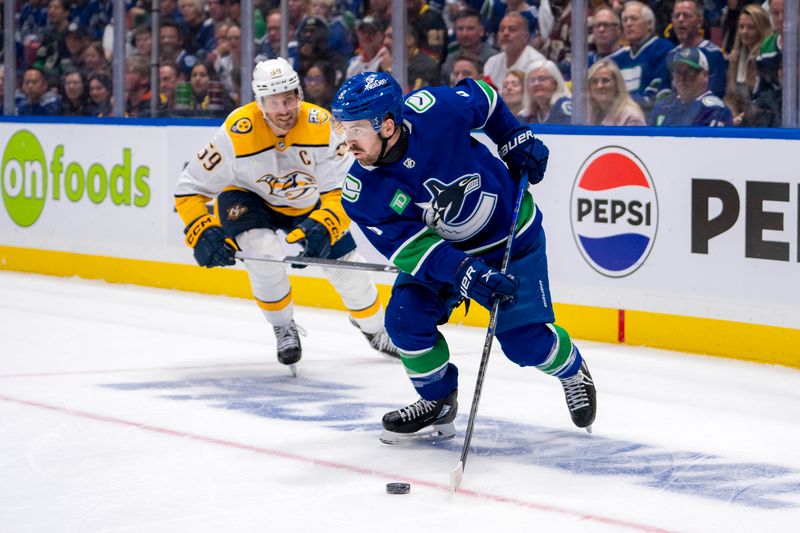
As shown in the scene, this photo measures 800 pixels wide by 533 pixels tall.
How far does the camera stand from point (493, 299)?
373cm

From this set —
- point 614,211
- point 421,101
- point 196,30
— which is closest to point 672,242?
point 614,211

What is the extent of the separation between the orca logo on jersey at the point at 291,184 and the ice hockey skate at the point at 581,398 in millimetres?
1661

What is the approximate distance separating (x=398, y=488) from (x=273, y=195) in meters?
2.17

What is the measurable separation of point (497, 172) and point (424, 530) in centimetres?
127

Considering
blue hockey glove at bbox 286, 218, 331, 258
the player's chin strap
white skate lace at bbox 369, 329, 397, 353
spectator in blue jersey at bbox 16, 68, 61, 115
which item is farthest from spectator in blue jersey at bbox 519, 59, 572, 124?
spectator in blue jersey at bbox 16, 68, 61, 115

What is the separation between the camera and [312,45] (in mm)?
7711

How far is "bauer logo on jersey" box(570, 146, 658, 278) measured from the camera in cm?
596

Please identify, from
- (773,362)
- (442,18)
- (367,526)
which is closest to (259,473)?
(367,526)

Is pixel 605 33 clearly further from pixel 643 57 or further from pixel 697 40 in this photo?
pixel 697 40

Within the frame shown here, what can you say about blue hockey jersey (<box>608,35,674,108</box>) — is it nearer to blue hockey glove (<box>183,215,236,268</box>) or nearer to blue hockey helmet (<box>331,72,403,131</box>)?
blue hockey glove (<box>183,215,236,268</box>)

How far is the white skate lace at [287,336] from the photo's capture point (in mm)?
5371

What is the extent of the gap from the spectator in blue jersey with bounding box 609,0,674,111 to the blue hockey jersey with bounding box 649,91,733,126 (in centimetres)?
6

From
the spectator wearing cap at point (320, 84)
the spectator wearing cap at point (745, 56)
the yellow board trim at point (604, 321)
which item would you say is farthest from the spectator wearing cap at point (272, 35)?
the spectator wearing cap at point (745, 56)

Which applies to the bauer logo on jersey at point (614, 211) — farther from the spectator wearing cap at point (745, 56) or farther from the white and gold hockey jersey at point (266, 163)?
the white and gold hockey jersey at point (266, 163)
